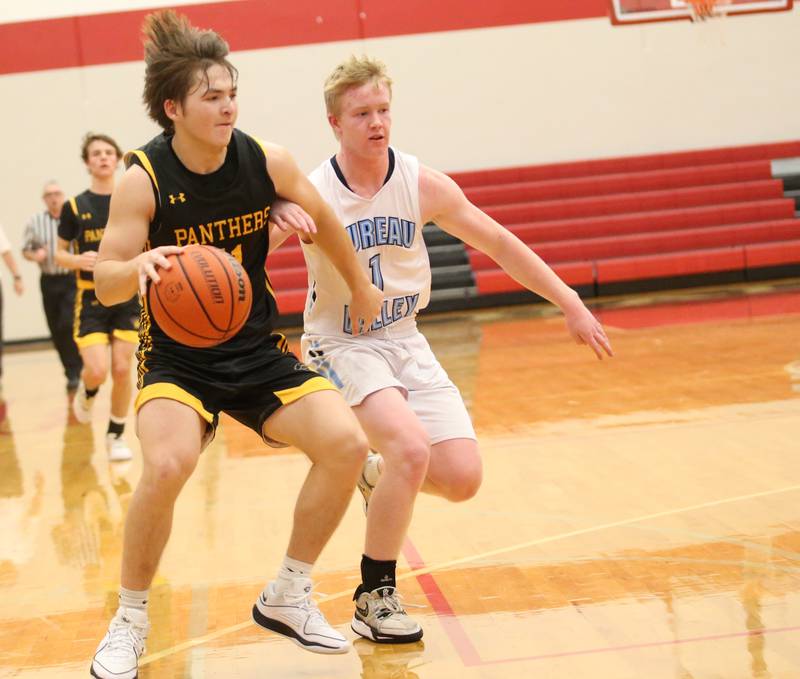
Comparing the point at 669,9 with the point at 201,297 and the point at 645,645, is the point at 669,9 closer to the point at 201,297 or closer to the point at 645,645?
the point at 645,645

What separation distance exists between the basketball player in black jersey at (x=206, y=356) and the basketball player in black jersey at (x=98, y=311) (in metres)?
3.48

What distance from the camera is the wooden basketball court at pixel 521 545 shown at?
11.1 ft

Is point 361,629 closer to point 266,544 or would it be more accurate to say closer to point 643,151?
point 266,544

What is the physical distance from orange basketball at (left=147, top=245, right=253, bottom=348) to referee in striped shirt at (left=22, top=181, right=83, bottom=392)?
7.48m

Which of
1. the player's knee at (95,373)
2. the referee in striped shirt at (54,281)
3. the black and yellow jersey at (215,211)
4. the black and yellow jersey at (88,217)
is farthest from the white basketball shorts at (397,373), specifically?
the referee in striped shirt at (54,281)

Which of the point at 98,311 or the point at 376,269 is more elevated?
the point at 376,269

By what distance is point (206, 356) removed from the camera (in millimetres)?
3377

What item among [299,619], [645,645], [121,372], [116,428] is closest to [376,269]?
[299,619]

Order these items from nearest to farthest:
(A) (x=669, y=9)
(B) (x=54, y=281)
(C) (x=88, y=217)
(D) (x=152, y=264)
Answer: (D) (x=152, y=264) < (C) (x=88, y=217) < (B) (x=54, y=281) < (A) (x=669, y=9)

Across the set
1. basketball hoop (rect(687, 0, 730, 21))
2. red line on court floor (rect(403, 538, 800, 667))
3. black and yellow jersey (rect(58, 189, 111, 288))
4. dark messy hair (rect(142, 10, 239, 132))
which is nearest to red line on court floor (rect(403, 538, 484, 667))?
red line on court floor (rect(403, 538, 800, 667))

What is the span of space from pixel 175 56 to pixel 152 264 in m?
0.67

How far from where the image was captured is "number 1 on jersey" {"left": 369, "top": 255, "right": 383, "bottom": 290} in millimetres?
3914

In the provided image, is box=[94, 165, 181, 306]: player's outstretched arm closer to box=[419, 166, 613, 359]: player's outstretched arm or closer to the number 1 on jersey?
the number 1 on jersey

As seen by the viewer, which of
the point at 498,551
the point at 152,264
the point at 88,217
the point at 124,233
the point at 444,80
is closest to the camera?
the point at 152,264
